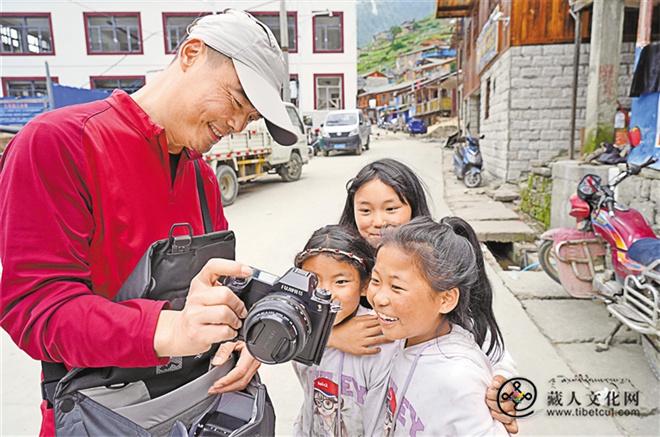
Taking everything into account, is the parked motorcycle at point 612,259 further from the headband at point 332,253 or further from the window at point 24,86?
the window at point 24,86

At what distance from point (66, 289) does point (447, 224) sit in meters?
1.26

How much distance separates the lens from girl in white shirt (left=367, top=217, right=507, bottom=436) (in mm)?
1357

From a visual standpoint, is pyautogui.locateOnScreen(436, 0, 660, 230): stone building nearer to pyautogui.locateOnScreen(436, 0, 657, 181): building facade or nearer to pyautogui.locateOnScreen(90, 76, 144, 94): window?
pyautogui.locateOnScreen(436, 0, 657, 181): building facade

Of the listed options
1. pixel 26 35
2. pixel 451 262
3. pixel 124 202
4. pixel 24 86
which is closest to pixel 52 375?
pixel 124 202

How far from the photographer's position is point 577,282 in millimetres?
3787

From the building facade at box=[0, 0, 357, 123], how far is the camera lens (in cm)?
2156

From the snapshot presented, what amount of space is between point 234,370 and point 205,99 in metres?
0.78

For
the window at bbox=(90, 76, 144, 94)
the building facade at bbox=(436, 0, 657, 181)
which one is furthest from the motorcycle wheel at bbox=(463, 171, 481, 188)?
the window at bbox=(90, 76, 144, 94)

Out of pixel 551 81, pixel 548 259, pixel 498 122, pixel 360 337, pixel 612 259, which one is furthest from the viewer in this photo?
pixel 498 122

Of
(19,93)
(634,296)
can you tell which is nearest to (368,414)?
(634,296)

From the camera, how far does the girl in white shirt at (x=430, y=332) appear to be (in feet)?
4.45

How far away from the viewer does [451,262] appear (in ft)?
5.16

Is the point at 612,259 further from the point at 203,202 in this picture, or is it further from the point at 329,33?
the point at 329,33

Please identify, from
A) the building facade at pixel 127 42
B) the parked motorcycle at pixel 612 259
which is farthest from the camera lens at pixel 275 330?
the building facade at pixel 127 42
